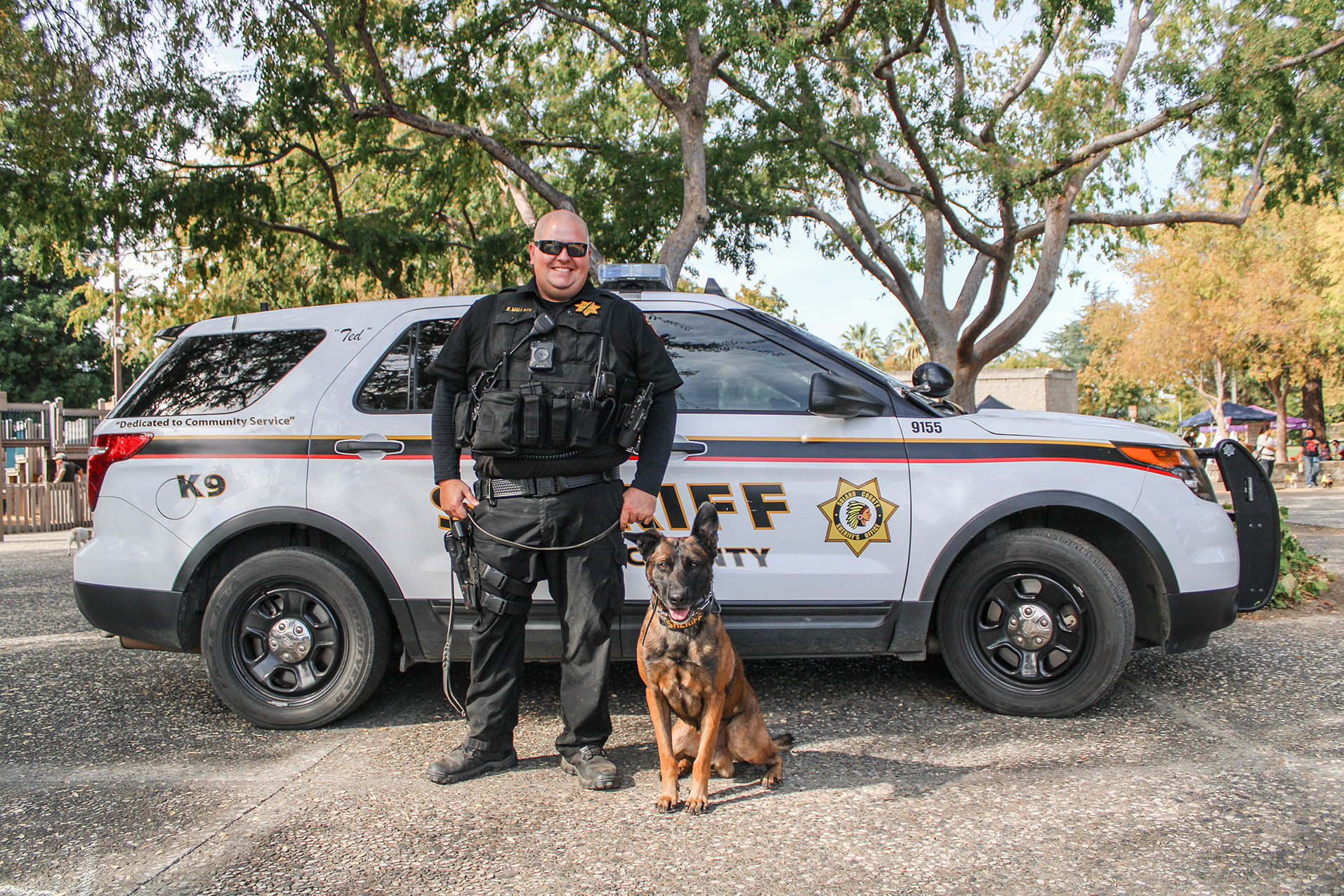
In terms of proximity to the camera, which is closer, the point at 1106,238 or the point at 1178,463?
the point at 1178,463

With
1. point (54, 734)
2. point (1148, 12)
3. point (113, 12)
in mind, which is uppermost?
point (1148, 12)

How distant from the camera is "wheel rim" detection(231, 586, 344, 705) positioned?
3898 mm

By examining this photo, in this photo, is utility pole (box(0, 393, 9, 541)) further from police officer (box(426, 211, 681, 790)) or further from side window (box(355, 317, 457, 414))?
police officer (box(426, 211, 681, 790))

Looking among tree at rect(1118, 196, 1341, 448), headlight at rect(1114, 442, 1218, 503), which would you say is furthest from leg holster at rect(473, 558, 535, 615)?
tree at rect(1118, 196, 1341, 448)

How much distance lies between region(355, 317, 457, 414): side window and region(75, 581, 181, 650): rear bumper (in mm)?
1202

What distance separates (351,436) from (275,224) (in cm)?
974

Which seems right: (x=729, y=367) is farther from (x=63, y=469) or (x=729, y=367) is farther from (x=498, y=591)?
(x=63, y=469)

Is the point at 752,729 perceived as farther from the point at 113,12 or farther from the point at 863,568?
the point at 113,12

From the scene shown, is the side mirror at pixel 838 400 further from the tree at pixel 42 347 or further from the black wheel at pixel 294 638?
the tree at pixel 42 347

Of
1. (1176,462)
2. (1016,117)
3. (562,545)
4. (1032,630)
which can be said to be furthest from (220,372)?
(1016,117)

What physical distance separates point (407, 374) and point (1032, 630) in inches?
115

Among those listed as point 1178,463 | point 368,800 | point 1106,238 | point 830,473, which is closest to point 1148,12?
point 1106,238

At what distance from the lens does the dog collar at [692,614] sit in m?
3.05

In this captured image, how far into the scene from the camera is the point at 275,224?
40.2 ft
